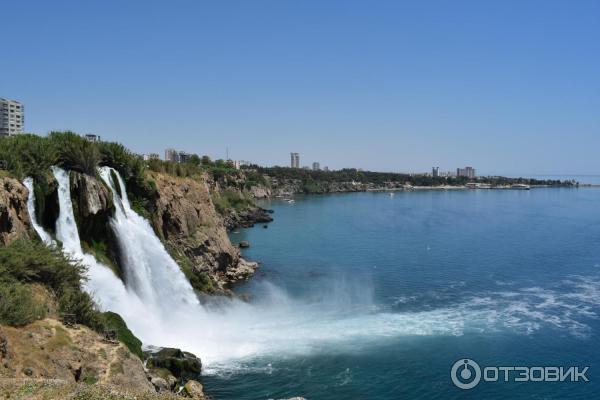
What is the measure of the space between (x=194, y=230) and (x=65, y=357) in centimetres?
2737

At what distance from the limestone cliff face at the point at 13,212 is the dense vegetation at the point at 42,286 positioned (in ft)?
2.56

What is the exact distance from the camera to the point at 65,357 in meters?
16.0

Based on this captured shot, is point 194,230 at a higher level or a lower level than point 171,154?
lower

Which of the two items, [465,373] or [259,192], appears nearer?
[465,373]

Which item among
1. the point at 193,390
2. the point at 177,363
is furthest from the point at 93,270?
the point at 193,390

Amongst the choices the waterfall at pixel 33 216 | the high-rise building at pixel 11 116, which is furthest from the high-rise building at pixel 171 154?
the waterfall at pixel 33 216

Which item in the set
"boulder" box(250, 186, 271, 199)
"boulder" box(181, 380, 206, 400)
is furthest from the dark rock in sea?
"boulder" box(250, 186, 271, 199)

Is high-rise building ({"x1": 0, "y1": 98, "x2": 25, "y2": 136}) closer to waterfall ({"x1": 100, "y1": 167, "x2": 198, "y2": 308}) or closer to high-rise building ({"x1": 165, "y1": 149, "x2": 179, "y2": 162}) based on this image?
high-rise building ({"x1": 165, "y1": 149, "x2": 179, "y2": 162})

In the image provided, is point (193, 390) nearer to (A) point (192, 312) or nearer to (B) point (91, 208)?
(A) point (192, 312)

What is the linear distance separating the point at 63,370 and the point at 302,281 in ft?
97.3

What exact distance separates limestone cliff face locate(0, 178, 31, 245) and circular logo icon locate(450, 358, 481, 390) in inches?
808

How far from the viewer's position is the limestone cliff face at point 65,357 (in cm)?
1477

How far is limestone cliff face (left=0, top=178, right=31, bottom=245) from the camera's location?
20773 millimetres

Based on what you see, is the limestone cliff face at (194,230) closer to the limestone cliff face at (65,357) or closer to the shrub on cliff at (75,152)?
the shrub on cliff at (75,152)
